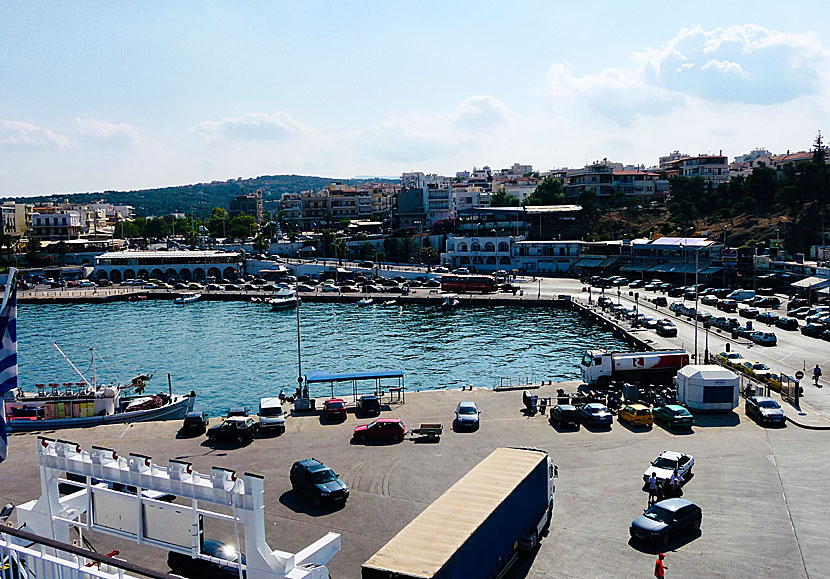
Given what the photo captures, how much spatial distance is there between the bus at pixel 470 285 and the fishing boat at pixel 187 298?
94.3 ft

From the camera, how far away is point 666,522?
666 inches

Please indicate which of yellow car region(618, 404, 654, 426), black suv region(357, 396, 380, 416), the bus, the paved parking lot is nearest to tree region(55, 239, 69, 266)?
the bus

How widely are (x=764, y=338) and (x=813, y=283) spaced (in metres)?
19.1

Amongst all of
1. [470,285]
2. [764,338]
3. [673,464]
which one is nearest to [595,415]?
[673,464]

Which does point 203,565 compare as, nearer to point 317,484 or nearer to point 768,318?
point 317,484

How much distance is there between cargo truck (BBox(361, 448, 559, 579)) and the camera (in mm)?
12013

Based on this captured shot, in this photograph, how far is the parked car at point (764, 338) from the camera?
45.3 meters

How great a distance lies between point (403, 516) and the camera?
1858 cm

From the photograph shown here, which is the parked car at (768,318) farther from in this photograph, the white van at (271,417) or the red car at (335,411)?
the white van at (271,417)

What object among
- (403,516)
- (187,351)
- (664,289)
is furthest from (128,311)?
(403,516)

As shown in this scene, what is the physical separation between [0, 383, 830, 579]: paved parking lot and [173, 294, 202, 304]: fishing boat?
179 feet

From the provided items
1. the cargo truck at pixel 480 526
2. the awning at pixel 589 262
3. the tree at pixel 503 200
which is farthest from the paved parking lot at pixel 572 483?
the tree at pixel 503 200

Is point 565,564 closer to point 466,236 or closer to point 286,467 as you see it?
point 286,467

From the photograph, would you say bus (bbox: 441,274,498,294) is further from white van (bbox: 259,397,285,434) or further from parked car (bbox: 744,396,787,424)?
white van (bbox: 259,397,285,434)
